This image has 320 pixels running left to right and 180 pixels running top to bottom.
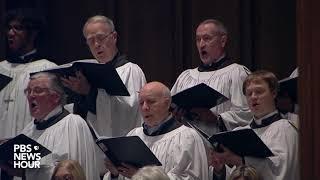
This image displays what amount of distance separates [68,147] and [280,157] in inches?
52.4

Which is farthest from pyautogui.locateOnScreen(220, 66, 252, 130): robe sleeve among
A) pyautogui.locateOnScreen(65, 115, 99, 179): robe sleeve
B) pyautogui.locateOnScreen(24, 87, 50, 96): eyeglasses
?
pyautogui.locateOnScreen(24, 87, 50, 96): eyeglasses

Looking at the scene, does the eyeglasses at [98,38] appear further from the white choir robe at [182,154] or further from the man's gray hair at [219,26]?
the white choir robe at [182,154]

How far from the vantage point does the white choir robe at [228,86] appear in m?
8.39

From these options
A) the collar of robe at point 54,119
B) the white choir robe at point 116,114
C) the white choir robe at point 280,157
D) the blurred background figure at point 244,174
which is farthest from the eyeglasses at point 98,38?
the blurred background figure at point 244,174

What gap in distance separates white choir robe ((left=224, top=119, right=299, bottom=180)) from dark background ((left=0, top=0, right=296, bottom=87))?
1.11m

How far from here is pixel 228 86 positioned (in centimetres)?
858

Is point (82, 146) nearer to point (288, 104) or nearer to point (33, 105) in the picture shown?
point (33, 105)

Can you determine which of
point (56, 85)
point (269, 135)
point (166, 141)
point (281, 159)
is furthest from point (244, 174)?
point (56, 85)

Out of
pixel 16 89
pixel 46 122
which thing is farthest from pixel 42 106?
pixel 16 89

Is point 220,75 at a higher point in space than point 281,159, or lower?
higher

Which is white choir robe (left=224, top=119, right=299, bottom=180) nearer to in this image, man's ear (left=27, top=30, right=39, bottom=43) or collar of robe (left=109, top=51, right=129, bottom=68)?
collar of robe (left=109, top=51, right=129, bottom=68)

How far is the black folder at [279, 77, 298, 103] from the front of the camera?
830 centimetres

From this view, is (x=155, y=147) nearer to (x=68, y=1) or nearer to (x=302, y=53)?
(x=302, y=53)

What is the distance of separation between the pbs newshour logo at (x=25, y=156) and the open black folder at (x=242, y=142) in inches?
42.9
